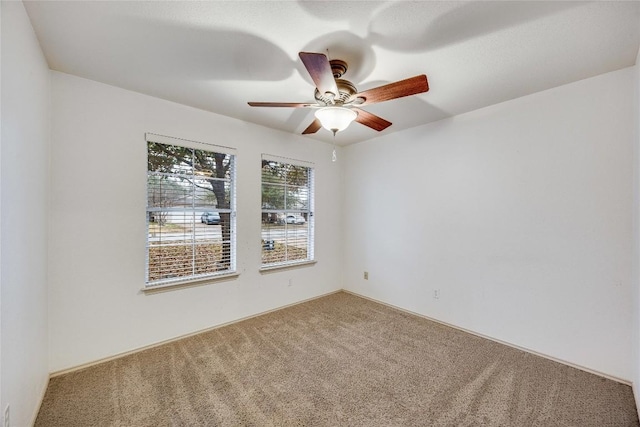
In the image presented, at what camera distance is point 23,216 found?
5.17 feet

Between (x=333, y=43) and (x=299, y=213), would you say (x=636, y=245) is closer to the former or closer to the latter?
(x=333, y=43)

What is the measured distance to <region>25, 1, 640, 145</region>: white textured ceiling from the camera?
152cm

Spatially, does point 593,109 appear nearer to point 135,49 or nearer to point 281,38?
point 281,38

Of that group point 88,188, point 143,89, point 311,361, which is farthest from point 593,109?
point 88,188

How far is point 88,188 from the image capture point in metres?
2.32

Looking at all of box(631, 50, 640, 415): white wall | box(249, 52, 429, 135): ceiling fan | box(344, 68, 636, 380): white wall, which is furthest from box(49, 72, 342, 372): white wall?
box(631, 50, 640, 415): white wall

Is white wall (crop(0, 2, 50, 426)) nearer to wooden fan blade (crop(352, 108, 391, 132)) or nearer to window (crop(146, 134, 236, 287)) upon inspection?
window (crop(146, 134, 236, 287))

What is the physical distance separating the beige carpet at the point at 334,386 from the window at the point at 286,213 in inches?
47.1

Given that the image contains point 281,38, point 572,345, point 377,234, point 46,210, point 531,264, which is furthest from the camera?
point 377,234

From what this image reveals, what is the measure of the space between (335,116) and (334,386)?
6.77 feet

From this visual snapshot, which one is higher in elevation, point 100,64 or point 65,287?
point 100,64

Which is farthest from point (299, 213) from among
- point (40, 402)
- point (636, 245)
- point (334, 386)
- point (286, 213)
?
point (636, 245)

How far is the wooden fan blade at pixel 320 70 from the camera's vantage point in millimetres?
1388

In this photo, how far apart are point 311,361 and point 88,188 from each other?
2.50 metres
